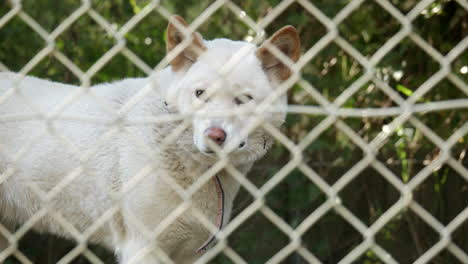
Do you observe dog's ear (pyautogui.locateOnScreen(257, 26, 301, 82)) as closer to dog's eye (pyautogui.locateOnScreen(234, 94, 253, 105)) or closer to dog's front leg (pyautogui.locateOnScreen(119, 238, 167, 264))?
dog's eye (pyautogui.locateOnScreen(234, 94, 253, 105))

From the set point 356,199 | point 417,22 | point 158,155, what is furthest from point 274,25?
point 158,155

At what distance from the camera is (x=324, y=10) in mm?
3834

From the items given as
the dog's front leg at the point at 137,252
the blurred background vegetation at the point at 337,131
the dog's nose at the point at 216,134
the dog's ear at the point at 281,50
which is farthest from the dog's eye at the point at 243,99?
the blurred background vegetation at the point at 337,131

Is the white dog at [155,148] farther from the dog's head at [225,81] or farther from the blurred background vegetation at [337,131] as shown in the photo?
the blurred background vegetation at [337,131]

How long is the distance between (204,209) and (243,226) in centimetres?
154

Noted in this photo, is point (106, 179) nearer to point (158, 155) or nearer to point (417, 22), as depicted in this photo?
point (158, 155)

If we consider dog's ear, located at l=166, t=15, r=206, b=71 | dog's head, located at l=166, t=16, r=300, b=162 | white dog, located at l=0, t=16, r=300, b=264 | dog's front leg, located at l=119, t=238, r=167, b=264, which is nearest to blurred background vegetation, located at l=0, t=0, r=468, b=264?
white dog, located at l=0, t=16, r=300, b=264

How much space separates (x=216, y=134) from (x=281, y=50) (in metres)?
0.49

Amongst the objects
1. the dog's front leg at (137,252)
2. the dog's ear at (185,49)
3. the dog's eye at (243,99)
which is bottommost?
the dog's front leg at (137,252)

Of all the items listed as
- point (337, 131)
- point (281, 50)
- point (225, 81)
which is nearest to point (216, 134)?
point (225, 81)

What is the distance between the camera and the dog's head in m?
2.34

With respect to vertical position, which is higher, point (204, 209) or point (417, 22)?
point (417, 22)

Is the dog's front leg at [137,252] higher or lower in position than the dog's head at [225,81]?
lower

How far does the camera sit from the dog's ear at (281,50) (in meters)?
2.34
